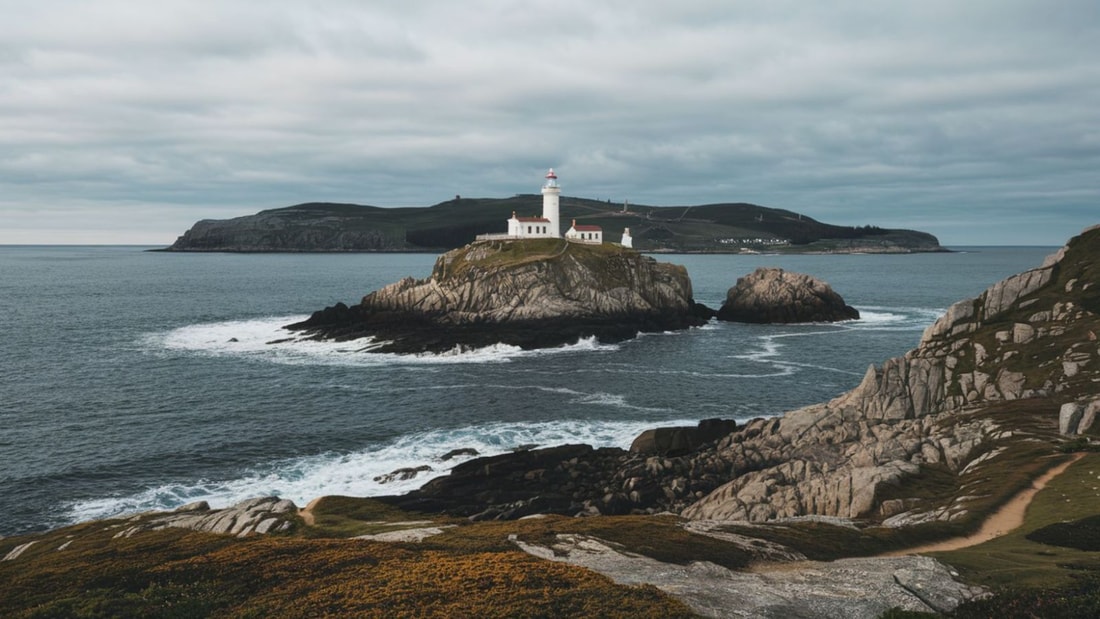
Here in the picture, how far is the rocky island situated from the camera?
889 inches

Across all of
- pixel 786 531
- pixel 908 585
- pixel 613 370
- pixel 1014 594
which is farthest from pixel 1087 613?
pixel 613 370

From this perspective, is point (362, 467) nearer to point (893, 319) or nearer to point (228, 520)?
point (228, 520)

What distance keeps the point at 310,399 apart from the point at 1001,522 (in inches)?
2453

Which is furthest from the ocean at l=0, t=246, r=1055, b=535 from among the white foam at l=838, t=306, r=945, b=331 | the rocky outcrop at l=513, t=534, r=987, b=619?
the rocky outcrop at l=513, t=534, r=987, b=619

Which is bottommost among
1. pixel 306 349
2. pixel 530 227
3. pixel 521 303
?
pixel 306 349

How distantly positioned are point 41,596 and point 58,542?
12.3 m

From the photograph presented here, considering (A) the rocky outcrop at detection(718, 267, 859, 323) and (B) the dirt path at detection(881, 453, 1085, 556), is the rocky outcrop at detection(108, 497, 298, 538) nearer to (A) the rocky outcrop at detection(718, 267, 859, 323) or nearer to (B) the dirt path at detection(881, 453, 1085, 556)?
(B) the dirt path at detection(881, 453, 1085, 556)

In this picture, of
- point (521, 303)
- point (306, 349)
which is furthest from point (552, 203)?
point (306, 349)

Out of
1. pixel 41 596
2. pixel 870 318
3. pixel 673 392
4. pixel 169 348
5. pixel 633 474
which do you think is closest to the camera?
pixel 41 596

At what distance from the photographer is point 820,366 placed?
9062cm

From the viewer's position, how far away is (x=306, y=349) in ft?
339

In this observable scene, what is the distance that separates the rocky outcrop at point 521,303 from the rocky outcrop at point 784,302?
9898 millimetres

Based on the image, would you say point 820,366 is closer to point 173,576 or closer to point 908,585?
point 908,585

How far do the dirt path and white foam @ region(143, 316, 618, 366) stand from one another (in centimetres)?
6911
